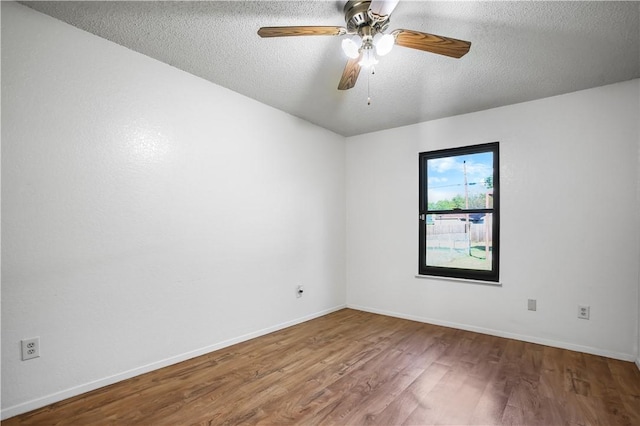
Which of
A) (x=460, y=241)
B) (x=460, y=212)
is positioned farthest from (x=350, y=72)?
(x=460, y=241)

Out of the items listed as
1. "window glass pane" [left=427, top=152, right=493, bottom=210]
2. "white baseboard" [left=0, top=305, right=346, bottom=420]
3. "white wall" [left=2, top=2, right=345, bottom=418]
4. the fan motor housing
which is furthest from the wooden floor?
the fan motor housing

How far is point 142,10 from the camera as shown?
6.53 ft

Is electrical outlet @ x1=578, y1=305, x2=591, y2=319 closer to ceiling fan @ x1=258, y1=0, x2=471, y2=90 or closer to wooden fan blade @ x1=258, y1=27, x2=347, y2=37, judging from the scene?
ceiling fan @ x1=258, y1=0, x2=471, y2=90

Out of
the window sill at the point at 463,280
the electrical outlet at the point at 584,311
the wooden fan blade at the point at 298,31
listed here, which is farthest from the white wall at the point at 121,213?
the electrical outlet at the point at 584,311

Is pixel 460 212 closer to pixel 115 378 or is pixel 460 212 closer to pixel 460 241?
pixel 460 241

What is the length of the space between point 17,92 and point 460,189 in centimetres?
408

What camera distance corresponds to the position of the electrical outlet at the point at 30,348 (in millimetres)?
1923

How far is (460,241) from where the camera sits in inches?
150

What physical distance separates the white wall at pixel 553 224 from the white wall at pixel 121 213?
1833 millimetres

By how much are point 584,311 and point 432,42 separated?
292cm

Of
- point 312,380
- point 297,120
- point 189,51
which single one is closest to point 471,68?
point 297,120

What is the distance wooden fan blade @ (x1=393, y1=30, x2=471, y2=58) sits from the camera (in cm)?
178

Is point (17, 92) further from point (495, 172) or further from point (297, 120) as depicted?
point (495, 172)

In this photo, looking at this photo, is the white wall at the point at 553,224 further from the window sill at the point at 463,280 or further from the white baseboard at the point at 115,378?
the white baseboard at the point at 115,378
